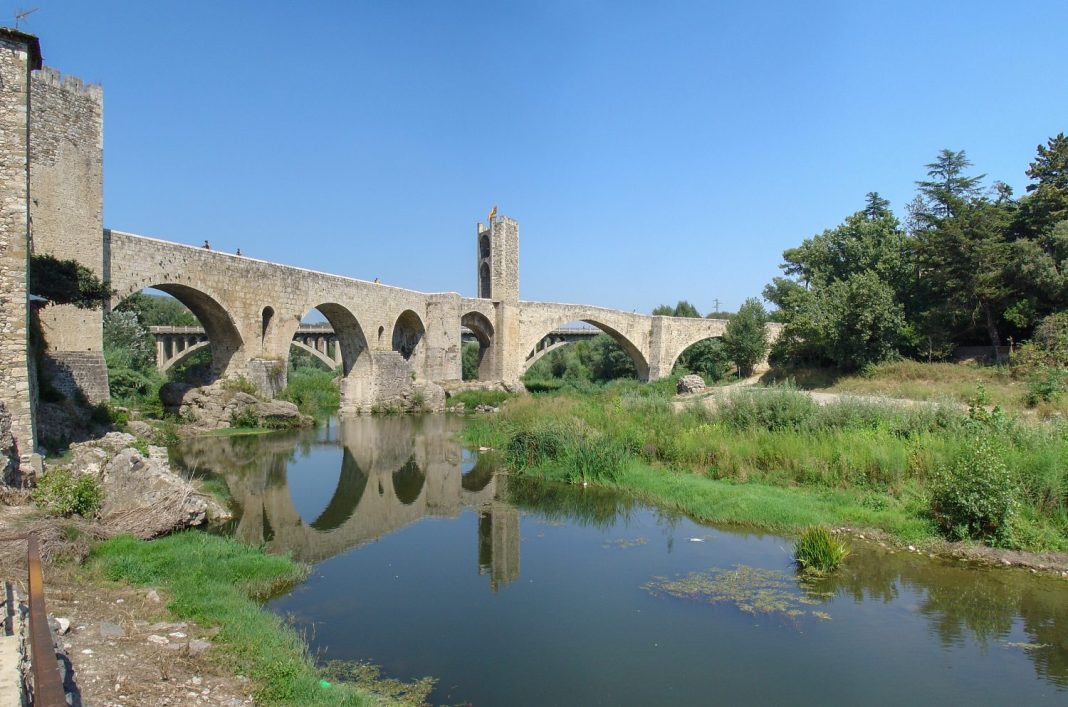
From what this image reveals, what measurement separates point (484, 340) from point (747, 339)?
40.9 ft

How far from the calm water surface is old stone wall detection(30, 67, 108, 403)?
5.92 meters

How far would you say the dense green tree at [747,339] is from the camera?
32.8 metres

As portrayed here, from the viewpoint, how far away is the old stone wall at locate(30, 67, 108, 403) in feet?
43.6

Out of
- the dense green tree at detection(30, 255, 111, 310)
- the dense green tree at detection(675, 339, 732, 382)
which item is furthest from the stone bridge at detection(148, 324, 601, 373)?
the dense green tree at detection(30, 255, 111, 310)

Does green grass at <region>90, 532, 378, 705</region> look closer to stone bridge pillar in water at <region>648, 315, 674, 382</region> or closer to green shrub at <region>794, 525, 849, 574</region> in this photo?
green shrub at <region>794, 525, 849, 574</region>

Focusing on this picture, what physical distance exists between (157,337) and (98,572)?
29.5 metres

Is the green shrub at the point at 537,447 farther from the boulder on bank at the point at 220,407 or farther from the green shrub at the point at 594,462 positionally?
the boulder on bank at the point at 220,407

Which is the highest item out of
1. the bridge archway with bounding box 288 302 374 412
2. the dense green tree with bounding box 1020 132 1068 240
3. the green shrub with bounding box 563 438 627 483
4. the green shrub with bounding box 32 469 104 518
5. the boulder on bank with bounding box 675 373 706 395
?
the dense green tree with bounding box 1020 132 1068 240

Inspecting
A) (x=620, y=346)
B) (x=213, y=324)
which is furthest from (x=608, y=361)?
(x=213, y=324)

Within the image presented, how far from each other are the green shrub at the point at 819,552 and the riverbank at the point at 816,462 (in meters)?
1.06

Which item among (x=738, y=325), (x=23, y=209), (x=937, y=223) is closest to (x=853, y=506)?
(x=23, y=209)

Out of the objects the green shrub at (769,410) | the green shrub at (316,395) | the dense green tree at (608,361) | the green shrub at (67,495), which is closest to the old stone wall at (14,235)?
the green shrub at (67,495)

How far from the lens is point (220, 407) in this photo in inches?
708

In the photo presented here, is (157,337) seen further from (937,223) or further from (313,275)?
(937,223)
